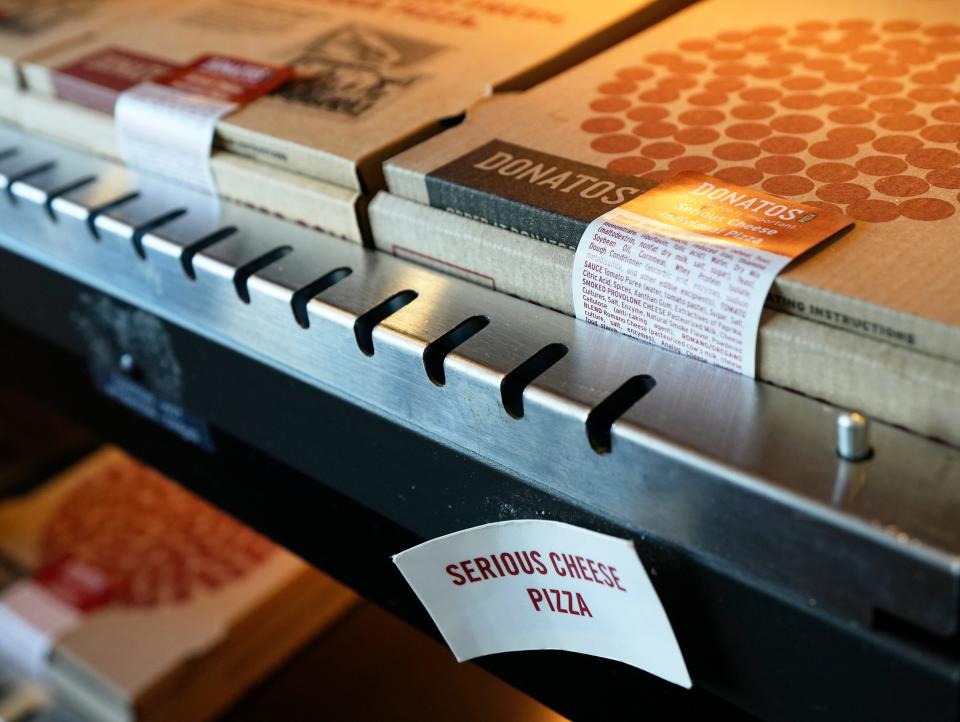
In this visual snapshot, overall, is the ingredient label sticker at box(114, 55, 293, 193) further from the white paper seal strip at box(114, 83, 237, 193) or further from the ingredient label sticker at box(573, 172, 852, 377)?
the ingredient label sticker at box(573, 172, 852, 377)

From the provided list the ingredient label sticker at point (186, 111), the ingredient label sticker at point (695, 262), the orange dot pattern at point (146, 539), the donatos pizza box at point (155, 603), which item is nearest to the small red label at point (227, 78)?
the ingredient label sticker at point (186, 111)

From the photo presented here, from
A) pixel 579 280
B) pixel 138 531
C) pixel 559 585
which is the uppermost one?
pixel 579 280

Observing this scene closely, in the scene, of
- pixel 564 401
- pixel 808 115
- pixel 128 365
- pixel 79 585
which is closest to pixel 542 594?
pixel 564 401

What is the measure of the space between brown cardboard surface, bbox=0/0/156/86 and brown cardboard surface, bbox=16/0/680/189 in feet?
0.07

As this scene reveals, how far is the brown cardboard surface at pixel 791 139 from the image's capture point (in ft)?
1.77

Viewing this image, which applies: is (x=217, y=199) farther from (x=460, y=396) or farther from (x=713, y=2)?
(x=713, y=2)

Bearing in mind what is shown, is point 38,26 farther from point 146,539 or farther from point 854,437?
point 854,437

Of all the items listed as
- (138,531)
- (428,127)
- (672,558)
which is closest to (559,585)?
(672,558)

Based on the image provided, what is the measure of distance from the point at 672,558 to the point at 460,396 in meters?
0.15

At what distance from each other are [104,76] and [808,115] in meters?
0.58

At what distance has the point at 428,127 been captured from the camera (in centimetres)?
77

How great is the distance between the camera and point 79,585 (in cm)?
137

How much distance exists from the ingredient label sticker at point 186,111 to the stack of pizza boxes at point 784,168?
189 millimetres

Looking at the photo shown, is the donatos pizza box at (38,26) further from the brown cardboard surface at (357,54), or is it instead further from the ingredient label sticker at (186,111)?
the ingredient label sticker at (186,111)
